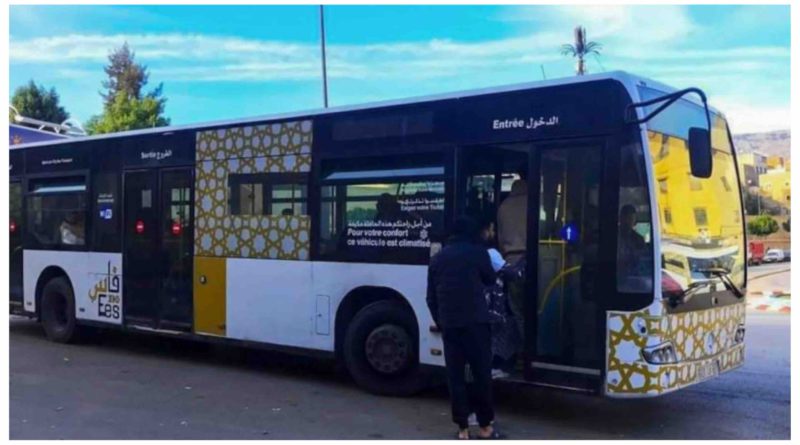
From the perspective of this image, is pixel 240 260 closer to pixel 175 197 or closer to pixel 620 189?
pixel 175 197

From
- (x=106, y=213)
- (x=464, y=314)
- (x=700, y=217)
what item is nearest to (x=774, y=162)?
(x=106, y=213)

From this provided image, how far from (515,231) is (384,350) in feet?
5.68

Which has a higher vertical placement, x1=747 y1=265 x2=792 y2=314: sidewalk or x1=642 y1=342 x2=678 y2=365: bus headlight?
x1=642 y1=342 x2=678 y2=365: bus headlight

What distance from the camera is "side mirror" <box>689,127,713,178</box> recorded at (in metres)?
6.43

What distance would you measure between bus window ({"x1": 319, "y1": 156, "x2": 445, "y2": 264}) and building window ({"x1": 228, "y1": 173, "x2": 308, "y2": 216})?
0.30 metres

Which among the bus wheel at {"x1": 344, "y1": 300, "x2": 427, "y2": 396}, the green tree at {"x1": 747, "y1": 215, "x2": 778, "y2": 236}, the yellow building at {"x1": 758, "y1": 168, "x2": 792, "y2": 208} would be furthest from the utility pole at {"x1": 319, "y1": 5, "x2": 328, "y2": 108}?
the yellow building at {"x1": 758, "y1": 168, "x2": 792, "y2": 208}

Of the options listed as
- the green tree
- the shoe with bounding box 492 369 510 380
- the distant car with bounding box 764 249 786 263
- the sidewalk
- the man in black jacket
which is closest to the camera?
the man in black jacket

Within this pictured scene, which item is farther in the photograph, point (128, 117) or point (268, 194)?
point (128, 117)

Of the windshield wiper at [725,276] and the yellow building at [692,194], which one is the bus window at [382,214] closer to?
the yellow building at [692,194]

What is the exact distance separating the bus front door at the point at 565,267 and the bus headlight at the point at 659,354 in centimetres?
35

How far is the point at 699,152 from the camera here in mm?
6430

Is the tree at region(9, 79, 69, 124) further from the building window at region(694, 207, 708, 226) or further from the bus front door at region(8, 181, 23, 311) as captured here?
the building window at region(694, 207, 708, 226)

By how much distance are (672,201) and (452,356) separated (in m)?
2.03

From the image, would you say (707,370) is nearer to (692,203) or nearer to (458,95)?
(692,203)
